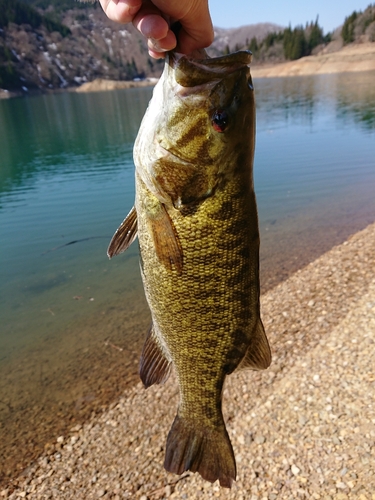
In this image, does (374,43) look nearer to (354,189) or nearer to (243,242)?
(354,189)

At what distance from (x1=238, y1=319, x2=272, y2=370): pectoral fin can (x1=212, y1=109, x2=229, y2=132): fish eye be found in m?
1.20

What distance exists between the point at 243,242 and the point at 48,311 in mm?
7695

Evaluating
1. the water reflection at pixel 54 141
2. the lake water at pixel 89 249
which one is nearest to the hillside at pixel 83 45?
the water reflection at pixel 54 141

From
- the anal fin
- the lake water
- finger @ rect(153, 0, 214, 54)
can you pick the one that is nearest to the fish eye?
finger @ rect(153, 0, 214, 54)

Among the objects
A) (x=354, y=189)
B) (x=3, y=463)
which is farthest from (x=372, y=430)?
(x=354, y=189)

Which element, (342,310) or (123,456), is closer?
(123,456)

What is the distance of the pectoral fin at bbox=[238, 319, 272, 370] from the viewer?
97.2 inches

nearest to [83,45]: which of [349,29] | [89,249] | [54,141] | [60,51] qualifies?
[60,51]

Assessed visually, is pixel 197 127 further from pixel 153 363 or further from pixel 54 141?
pixel 54 141

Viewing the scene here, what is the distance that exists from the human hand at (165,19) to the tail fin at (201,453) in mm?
2286

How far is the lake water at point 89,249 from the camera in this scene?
21.0ft

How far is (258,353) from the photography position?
2.49 meters

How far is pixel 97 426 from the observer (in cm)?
545

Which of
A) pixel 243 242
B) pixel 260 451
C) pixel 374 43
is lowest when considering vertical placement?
pixel 260 451
